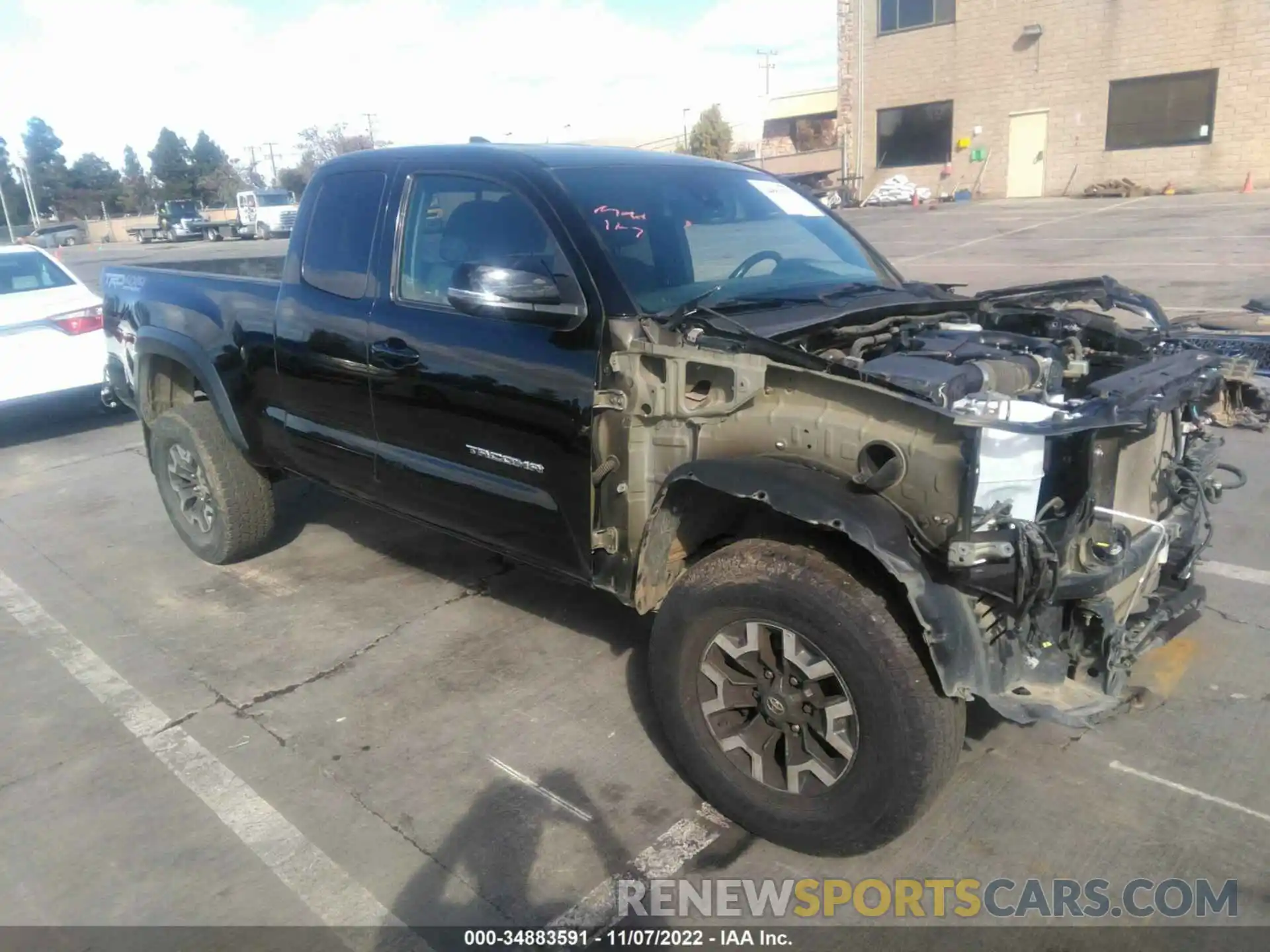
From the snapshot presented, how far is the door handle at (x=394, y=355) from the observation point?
12.1ft

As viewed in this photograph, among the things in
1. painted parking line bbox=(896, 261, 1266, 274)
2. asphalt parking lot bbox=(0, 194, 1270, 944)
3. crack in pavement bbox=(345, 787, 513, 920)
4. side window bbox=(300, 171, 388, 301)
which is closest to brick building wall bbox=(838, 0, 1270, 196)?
painted parking line bbox=(896, 261, 1266, 274)

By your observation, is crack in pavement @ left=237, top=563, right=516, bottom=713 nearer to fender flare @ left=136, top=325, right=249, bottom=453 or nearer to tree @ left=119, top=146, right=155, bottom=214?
fender flare @ left=136, top=325, right=249, bottom=453

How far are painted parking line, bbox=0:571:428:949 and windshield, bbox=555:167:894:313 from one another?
197cm

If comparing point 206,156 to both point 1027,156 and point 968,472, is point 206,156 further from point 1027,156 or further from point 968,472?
point 968,472

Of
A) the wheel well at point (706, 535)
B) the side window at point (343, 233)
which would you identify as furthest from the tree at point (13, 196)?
the wheel well at point (706, 535)

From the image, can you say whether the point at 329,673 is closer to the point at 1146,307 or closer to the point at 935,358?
the point at 935,358

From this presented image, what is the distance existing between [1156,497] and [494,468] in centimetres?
223

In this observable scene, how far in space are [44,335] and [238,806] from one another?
21.8 feet

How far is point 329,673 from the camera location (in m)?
4.05

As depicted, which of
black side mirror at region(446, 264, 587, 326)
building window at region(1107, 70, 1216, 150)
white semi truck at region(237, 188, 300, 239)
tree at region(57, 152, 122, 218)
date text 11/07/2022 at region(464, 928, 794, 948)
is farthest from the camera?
tree at region(57, 152, 122, 218)

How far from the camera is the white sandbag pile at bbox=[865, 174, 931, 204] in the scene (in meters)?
32.8

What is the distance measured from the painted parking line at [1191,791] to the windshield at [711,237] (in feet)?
6.22

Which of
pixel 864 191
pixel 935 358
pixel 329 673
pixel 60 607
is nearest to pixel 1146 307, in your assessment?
pixel 935 358

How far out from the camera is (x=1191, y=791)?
3.02 meters
